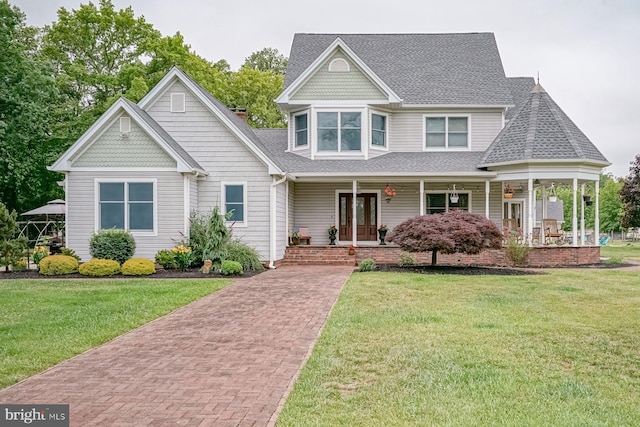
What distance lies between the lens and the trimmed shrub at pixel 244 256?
1769cm

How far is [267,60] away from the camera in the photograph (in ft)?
183

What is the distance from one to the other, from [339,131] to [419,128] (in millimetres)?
3489

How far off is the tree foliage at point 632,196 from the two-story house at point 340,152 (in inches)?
375

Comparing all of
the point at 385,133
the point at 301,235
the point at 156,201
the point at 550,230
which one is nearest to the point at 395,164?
the point at 385,133

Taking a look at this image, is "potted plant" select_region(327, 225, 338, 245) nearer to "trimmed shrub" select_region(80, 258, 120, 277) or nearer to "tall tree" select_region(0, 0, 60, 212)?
"trimmed shrub" select_region(80, 258, 120, 277)

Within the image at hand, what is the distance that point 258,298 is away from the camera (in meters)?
12.1

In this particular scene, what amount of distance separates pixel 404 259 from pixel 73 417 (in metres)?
15.7

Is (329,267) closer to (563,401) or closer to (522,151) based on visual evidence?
(522,151)

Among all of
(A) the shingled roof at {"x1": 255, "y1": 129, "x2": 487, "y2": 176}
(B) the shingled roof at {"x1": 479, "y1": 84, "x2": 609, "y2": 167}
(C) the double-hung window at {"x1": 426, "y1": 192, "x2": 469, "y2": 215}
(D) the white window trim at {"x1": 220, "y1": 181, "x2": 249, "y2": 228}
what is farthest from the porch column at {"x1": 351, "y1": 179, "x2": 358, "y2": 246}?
(B) the shingled roof at {"x1": 479, "y1": 84, "x2": 609, "y2": 167}

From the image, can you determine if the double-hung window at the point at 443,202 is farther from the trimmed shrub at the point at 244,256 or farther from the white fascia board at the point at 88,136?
the white fascia board at the point at 88,136

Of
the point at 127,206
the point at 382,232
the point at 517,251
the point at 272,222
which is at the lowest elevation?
the point at 517,251

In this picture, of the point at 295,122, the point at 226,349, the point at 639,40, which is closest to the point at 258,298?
the point at 226,349

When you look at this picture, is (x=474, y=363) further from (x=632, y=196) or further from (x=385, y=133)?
(x=632, y=196)

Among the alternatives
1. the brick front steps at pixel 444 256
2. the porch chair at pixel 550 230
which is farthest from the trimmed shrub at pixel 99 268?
the porch chair at pixel 550 230
